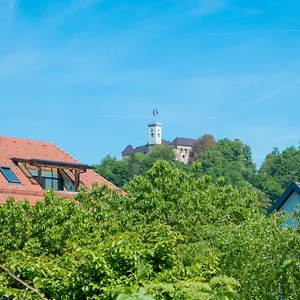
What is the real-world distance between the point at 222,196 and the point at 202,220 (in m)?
1.57

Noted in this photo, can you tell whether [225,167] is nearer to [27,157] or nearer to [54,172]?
[54,172]

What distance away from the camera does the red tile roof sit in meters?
24.4

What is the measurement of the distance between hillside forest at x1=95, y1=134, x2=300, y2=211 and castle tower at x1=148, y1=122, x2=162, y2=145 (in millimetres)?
41384

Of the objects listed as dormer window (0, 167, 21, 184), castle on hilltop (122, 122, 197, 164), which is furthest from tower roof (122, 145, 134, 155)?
dormer window (0, 167, 21, 184)

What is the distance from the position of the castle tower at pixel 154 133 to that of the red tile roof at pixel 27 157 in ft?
505

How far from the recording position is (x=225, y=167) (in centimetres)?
10850

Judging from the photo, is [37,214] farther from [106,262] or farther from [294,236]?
[106,262]

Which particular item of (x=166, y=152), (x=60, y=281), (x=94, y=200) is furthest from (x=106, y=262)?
(x=166, y=152)

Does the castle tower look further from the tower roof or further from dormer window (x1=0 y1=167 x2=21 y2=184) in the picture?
dormer window (x1=0 y1=167 x2=21 y2=184)

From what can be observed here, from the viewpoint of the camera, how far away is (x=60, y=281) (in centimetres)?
920

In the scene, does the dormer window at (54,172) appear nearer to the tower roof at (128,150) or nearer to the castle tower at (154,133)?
the tower roof at (128,150)

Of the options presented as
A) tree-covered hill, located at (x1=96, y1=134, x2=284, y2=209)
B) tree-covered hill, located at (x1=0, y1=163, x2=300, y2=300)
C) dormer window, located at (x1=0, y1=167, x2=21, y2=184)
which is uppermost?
tree-covered hill, located at (x1=96, y1=134, x2=284, y2=209)

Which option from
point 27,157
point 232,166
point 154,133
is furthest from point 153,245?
point 154,133

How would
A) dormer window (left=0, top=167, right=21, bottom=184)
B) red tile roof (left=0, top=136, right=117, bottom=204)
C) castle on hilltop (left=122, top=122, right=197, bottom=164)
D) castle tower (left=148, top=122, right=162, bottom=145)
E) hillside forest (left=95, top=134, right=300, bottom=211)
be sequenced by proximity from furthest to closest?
castle tower (left=148, top=122, right=162, bottom=145)
castle on hilltop (left=122, top=122, right=197, bottom=164)
hillside forest (left=95, top=134, right=300, bottom=211)
dormer window (left=0, top=167, right=21, bottom=184)
red tile roof (left=0, top=136, right=117, bottom=204)
